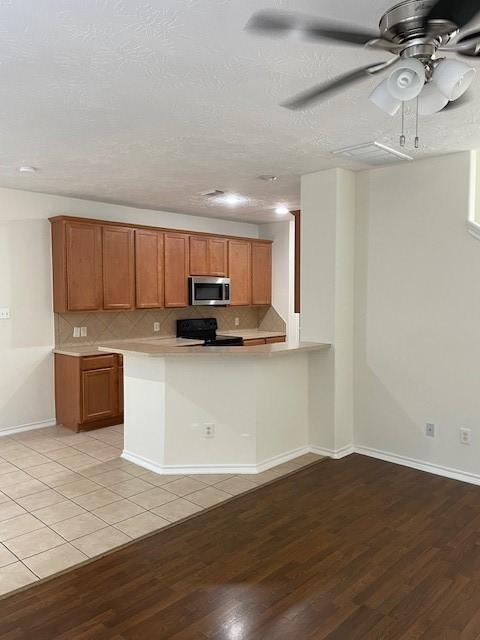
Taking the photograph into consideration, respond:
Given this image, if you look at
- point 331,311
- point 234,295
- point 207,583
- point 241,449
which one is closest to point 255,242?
point 234,295

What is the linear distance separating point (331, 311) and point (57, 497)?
8.66 ft

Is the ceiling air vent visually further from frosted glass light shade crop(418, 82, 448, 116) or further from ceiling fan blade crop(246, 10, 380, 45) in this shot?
ceiling fan blade crop(246, 10, 380, 45)

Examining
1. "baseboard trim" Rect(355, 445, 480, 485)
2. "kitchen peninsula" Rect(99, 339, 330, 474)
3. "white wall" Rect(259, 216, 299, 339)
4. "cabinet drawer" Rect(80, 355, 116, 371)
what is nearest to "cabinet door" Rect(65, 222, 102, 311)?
"cabinet drawer" Rect(80, 355, 116, 371)

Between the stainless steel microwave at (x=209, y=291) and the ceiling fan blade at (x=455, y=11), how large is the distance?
4.91m

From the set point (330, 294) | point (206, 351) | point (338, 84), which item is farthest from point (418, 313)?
point (338, 84)

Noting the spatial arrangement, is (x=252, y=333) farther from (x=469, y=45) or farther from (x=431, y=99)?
(x=469, y=45)

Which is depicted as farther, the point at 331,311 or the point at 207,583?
A: the point at 331,311

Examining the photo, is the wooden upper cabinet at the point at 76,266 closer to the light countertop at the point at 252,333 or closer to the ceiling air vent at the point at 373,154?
the light countertop at the point at 252,333

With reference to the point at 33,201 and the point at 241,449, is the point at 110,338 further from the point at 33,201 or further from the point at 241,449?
the point at 241,449

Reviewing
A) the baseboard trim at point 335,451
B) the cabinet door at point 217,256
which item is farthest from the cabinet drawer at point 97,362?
the baseboard trim at point 335,451

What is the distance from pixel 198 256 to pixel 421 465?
3.69m

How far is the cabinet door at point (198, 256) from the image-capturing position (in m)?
6.39

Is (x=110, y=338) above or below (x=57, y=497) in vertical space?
above

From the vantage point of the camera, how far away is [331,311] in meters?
4.39
